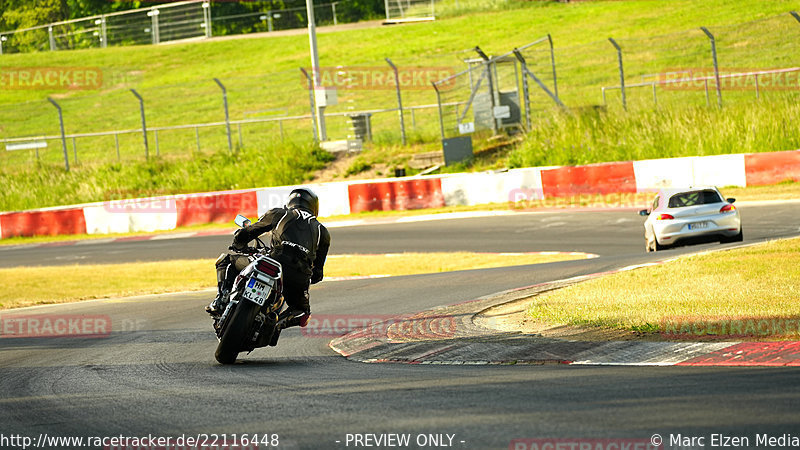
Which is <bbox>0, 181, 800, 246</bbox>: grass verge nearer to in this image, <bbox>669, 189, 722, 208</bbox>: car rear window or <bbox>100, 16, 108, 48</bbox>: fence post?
<bbox>669, 189, 722, 208</bbox>: car rear window

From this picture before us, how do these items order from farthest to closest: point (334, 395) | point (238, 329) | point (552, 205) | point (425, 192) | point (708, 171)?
point (425, 192) → point (552, 205) → point (708, 171) → point (238, 329) → point (334, 395)

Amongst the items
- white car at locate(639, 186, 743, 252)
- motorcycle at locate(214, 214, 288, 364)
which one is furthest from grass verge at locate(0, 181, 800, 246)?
motorcycle at locate(214, 214, 288, 364)

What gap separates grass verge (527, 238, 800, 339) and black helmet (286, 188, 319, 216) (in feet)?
8.19

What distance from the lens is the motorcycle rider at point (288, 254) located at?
8.72 metres

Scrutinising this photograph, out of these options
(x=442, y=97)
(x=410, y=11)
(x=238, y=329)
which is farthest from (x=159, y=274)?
(x=410, y=11)

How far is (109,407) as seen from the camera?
257 inches

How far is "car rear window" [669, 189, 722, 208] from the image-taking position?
17062mm

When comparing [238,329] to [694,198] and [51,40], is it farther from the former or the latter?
[51,40]

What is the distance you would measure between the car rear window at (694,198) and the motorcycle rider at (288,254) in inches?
383

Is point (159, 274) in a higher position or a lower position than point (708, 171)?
lower

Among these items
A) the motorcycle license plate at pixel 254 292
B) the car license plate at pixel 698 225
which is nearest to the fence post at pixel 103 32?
the car license plate at pixel 698 225

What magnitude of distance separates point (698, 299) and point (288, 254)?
164 inches

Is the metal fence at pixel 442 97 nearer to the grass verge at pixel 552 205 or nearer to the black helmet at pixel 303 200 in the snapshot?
the grass verge at pixel 552 205

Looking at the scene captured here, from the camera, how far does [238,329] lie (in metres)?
8.37
